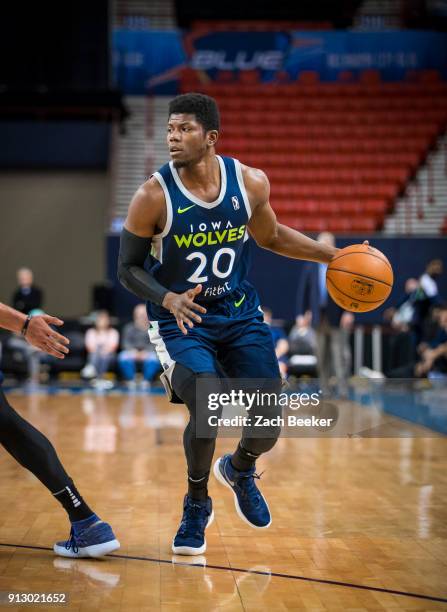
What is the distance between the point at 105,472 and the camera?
5527mm

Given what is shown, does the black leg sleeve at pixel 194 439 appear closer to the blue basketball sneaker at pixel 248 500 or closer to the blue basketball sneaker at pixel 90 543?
the blue basketball sneaker at pixel 248 500

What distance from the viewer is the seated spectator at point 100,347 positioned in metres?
13.0

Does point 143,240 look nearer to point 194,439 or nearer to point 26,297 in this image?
point 194,439

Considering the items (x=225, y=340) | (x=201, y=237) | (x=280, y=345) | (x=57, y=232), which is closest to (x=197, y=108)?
(x=201, y=237)

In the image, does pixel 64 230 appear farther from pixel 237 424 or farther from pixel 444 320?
pixel 237 424

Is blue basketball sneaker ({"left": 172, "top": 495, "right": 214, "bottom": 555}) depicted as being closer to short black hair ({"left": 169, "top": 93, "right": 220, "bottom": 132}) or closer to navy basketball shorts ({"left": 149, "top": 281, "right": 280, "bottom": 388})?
navy basketball shorts ({"left": 149, "top": 281, "right": 280, "bottom": 388})

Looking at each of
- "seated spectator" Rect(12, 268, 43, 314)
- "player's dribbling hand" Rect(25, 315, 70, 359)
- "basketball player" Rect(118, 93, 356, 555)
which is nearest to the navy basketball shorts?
"basketball player" Rect(118, 93, 356, 555)

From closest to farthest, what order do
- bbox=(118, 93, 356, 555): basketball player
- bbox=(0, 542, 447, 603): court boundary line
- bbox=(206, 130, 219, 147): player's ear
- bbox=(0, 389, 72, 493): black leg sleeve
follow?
bbox=(0, 542, 447, 603): court boundary line, bbox=(0, 389, 72, 493): black leg sleeve, bbox=(118, 93, 356, 555): basketball player, bbox=(206, 130, 219, 147): player's ear

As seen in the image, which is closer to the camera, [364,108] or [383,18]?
[364,108]

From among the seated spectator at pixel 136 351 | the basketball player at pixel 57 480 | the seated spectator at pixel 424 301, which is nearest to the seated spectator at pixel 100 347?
the seated spectator at pixel 136 351

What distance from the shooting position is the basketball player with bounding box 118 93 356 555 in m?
3.46

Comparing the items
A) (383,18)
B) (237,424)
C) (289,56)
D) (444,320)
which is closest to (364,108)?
(289,56)

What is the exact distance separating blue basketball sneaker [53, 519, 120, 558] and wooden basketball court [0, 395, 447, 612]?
46 mm

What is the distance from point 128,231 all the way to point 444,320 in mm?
8806
